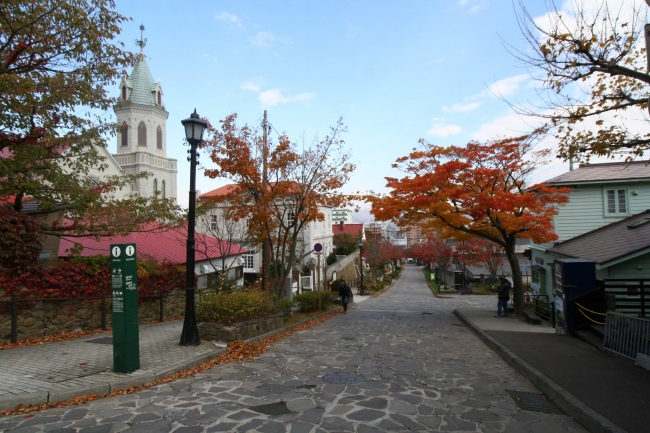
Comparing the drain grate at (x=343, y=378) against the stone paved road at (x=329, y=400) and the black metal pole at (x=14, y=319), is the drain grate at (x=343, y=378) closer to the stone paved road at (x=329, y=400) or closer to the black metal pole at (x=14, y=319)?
the stone paved road at (x=329, y=400)

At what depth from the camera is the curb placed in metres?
4.80

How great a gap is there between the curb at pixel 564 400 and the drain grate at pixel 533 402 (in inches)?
3.7

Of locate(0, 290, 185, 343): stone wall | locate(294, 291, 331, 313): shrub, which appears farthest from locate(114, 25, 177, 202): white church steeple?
locate(0, 290, 185, 343): stone wall

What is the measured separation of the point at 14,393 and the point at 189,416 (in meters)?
2.67

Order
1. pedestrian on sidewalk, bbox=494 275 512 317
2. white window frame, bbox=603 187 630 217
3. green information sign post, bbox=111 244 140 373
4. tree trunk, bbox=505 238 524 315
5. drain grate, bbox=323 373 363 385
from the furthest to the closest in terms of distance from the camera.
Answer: white window frame, bbox=603 187 630 217 < tree trunk, bbox=505 238 524 315 < pedestrian on sidewalk, bbox=494 275 512 317 < green information sign post, bbox=111 244 140 373 < drain grate, bbox=323 373 363 385

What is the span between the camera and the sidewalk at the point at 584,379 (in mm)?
5059

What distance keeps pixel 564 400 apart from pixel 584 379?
125cm

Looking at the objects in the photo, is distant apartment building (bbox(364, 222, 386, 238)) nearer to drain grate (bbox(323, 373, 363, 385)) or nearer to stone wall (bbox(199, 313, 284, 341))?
stone wall (bbox(199, 313, 284, 341))

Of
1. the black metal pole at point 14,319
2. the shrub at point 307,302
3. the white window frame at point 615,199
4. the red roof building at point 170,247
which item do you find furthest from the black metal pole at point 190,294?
the white window frame at point 615,199

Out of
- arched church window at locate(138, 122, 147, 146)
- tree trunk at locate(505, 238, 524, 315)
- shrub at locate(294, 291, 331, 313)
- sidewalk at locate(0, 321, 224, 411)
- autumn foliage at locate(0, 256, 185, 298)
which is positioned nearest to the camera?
sidewalk at locate(0, 321, 224, 411)

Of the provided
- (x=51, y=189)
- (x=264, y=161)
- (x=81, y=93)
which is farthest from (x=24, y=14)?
(x=264, y=161)

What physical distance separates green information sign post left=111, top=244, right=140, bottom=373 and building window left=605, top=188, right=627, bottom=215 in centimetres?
2252

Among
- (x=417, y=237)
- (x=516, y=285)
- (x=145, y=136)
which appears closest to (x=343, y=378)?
(x=516, y=285)

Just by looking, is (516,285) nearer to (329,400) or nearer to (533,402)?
(533,402)
